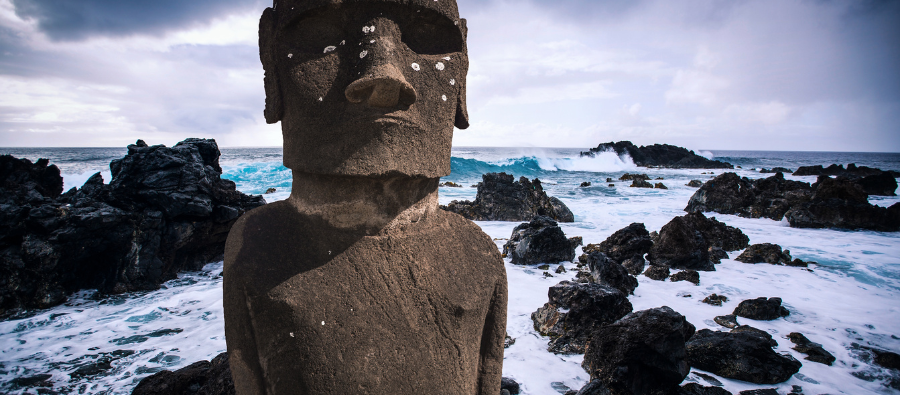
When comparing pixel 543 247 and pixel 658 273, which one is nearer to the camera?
pixel 658 273

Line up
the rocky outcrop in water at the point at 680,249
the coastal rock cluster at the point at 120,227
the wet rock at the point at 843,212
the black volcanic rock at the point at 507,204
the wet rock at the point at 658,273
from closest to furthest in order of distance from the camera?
1. the coastal rock cluster at the point at 120,227
2. the wet rock at the point at 658,273
3. the rocky outcrop in water at the point at 680,249
4. the wet rock at the point at 843,212
5. the black volcanic rock at the point at 507,204

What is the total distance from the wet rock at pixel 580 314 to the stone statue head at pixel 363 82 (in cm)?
285

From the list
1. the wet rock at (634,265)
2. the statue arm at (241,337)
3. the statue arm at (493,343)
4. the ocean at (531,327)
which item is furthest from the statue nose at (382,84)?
the wet rock at (634,265)

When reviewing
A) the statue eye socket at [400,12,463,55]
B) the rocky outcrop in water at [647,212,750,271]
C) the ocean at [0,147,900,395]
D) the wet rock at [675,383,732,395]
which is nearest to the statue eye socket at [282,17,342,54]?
the statue eye socket at [400,12,463,55]

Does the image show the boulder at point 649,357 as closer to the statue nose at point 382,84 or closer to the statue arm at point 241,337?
the statue arm at point 241,337

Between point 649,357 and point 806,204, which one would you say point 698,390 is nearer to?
point 649,357

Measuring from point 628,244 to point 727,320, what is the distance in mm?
2229

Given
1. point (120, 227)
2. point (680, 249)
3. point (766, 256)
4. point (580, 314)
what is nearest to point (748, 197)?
point (766, 256)

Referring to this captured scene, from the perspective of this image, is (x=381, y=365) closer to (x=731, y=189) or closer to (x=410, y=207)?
(x=410, y=207)

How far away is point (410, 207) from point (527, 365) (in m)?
2.52

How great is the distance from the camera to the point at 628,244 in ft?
21.4

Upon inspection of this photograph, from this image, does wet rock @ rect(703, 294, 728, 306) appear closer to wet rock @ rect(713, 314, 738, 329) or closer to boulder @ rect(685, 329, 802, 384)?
wet rock @ rect(713, 314, 738, 329)

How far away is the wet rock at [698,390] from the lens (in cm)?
293

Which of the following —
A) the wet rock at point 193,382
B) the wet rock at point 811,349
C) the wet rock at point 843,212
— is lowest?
the wet rock at point 811,349
